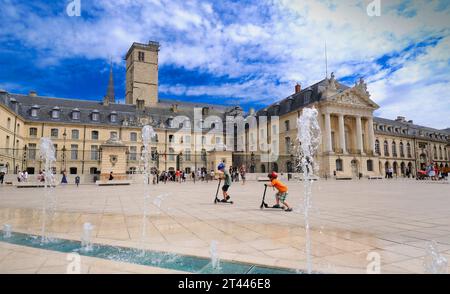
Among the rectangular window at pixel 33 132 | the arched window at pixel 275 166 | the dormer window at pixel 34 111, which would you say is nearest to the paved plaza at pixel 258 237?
the arched window at pixel 275 166

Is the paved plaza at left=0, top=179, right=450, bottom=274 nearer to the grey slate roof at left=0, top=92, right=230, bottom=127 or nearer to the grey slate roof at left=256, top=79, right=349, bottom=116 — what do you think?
Result: the grey slate roof at left=256, top=79, right=349, bottom=116

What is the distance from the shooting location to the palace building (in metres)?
44.0

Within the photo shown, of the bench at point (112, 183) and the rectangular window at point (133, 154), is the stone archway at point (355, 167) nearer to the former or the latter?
the rectangular window at point (133, 154)

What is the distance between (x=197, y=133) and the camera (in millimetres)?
56281

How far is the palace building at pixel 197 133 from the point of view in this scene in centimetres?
4400

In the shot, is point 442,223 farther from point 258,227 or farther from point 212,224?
point 212,224

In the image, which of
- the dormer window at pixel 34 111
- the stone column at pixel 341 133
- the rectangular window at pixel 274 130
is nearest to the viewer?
the dormer window at pixel 34 111

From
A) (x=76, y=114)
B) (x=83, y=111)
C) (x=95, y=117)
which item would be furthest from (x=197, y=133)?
(x=76, y=114)

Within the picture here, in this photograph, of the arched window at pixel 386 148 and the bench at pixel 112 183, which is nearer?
the bench at pixel 112 183

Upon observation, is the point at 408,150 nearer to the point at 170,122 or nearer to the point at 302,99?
the point at 302,99

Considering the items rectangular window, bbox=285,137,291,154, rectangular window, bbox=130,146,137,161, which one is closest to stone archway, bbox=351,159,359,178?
rectangular window, bbox=285,137,291,154

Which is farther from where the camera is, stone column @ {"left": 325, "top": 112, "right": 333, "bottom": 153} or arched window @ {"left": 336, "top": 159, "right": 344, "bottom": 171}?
arched window @ {"left": 336, "top": 159, "right": 344, "bottom": 171}
